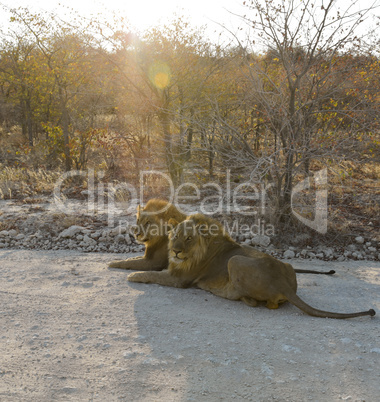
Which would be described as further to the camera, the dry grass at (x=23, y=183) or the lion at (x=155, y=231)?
the dry grass at (x=23, y=183)

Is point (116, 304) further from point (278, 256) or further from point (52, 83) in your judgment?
point (52, 83)

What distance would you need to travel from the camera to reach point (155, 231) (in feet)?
19.1

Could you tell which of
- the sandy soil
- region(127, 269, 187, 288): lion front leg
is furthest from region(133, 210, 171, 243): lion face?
the sandy soil

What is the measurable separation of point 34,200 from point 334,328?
328 inches

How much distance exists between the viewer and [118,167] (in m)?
14.3

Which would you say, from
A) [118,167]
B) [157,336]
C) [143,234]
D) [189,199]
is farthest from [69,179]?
[157,336]

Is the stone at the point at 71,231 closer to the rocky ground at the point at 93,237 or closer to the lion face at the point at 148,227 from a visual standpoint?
the rocky ground at the point at 93,237

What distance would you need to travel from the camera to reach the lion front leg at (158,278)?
5352mm

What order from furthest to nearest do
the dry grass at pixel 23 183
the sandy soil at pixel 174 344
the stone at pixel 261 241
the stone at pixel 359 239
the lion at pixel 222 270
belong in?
the dry grass at pixel 23 183 < the stone at pixel 261 241 < the stone at pixel 359 239 < the lion at pixel 222 270 < the sandy soil at pixel 174 344

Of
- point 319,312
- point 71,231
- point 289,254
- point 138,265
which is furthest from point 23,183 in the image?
point 319,312

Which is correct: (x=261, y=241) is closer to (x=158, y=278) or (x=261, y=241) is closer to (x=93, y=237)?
(x=158, y=278)

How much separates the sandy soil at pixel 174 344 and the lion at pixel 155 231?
57 cm

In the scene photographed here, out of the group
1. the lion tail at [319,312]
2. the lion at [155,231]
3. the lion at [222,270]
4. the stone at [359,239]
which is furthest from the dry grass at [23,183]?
the lion tail at [319,312]

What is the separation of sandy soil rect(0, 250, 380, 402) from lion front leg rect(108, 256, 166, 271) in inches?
18.8
